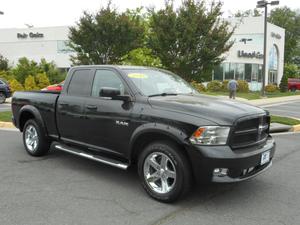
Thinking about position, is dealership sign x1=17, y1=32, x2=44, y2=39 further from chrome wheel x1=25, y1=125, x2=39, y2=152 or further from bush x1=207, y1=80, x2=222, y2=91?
chrome wheel x1=25, y1=125, x2=39, y2=152

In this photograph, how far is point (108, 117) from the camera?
5.45 metres

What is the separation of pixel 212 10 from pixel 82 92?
10886 millimetres

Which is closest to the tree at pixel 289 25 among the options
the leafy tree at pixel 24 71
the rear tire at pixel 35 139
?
the leafy tree at pixel 24 71

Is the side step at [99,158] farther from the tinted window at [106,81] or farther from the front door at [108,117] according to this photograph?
the tinted window at [106,81]

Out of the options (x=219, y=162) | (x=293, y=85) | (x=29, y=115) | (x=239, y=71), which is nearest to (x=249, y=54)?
(x=239, y=71)

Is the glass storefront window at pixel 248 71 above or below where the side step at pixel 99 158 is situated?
above

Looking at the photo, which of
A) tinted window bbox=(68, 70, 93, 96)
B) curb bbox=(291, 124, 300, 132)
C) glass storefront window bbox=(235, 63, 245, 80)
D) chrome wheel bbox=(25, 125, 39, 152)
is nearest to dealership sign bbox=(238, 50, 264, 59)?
glass storefront window bbox=(235, 63, 245, 80)

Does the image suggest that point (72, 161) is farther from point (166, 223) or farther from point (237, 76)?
point (237, 76)

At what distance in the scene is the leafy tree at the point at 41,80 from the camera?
29567 millimetres

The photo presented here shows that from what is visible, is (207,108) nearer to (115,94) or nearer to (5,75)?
(115,94)

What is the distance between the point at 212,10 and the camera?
15.6 m

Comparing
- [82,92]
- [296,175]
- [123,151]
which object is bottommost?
[296,175]

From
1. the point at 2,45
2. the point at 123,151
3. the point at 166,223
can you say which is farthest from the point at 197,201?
the point at 2,45

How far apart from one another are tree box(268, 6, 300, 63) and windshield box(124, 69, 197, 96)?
2680 inches
